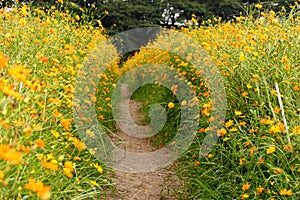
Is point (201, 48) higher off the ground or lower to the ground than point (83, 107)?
higher

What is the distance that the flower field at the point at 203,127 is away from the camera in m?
1.77

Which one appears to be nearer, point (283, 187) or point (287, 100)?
point (283, 187)

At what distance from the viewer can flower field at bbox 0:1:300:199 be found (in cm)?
177

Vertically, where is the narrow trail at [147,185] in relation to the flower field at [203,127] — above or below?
below

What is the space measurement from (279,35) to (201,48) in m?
1.24

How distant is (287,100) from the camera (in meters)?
2.65

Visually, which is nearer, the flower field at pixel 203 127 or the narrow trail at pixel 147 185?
the flower field at pixel 203 127

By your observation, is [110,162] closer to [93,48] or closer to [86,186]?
[86,186]

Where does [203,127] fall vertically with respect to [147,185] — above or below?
above

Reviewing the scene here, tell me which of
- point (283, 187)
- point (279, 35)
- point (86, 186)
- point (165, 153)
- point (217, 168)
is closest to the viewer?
point (283, 187)

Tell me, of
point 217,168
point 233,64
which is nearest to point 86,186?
point 217,168

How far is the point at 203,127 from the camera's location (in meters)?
3.43

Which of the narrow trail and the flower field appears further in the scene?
the narrow trail

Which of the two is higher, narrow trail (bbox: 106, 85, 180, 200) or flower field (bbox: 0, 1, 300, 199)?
flower field (bbox: 0, 1, 300, 199)
